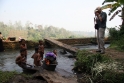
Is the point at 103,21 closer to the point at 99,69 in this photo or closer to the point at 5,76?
the point at 99,69

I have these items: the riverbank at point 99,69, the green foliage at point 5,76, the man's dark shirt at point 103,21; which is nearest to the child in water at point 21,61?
the green foliage at point 5,76

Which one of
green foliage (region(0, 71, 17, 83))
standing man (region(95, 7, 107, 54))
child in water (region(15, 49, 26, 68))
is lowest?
green foliage (region(0, 71, 17, 83))

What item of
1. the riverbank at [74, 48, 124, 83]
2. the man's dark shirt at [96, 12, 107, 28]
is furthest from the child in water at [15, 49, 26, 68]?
the man's dark shirt at [96, 12, 107, 28]

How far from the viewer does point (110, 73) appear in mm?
6289

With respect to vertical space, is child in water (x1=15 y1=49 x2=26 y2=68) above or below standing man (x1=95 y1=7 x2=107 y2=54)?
below

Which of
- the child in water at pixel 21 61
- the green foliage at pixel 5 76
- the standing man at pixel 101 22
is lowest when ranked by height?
the green foliage at pixel 5 76

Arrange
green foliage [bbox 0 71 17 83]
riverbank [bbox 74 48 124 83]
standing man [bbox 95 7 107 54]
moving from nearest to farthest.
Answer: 1. riverbank [bbox 74 48 124 83]
2. green foliage [bbox 0 71 17 83]
3. standing man [bbox 95 7 107 54]

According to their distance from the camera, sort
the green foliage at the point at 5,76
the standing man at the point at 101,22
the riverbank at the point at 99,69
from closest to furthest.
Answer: the riverbank at the point at 99,69 → the green foliage at the point at 5,76 → the standing man at the point at 101,22

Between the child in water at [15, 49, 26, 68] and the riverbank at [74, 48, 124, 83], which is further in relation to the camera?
the child in water at [15, 49, 26, 68]

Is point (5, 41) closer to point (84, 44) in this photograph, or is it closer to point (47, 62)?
point (84, 44)

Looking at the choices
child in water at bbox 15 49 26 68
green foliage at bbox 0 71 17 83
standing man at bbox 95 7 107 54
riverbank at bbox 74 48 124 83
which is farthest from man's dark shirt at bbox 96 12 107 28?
green foliage at bbox 0 71 17 83

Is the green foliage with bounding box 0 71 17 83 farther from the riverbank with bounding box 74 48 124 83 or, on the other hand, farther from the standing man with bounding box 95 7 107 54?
the standing man with bounding box 95 7 107 54

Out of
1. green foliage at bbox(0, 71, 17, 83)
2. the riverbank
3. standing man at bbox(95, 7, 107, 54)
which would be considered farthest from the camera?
standing man at bbox(95, 7, 107, 54)

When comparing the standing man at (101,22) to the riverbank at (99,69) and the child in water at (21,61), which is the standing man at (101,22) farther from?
the child in water at (21,61)
